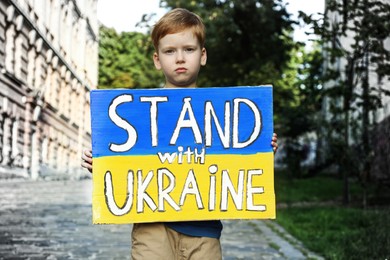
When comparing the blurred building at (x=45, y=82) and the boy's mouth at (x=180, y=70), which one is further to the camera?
the blurred building at (x=45, y=82)

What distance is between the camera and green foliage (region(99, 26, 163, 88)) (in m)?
33.5

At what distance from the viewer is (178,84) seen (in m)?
3.79

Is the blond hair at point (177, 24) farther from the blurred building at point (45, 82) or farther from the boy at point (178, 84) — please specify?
the blurred building at point (45, 82)

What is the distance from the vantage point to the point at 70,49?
31.3 meters

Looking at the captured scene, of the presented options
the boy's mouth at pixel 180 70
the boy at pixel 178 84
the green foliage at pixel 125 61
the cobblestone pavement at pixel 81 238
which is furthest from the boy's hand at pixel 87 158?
the green foliage at pixel 125 61

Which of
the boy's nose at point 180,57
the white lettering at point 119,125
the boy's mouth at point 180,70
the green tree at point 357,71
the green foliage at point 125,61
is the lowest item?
the white lettering at point 119,125

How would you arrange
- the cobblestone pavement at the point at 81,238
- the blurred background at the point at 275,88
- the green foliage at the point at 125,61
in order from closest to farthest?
1. the cobblestone pavement at the point at 81,238
2. the blurred background at the point at 275,88
3. the green foliage at the point at 125,61

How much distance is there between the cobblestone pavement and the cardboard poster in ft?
12.0

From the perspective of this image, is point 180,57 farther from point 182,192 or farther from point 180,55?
point 182,192

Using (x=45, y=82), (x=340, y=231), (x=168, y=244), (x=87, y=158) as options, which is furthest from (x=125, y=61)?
(x=168, y=244)

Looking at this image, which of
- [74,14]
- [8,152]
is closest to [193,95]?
[8,152]

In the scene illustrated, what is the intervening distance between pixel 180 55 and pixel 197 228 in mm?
840

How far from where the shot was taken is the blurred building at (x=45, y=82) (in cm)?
2162

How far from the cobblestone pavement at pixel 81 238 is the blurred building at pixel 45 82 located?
588 cm
